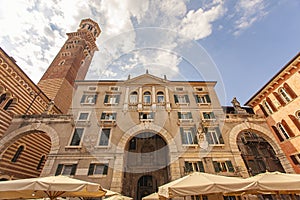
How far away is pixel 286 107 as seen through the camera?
15.6 meters

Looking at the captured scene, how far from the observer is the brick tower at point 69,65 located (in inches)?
1056

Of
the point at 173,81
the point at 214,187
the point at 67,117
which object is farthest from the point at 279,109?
Answer: the point at 67,117

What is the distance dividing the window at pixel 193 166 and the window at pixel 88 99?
1353 centimetres

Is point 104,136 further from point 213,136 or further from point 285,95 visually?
point 285,95

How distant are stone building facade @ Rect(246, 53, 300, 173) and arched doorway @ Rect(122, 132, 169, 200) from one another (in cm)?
1241

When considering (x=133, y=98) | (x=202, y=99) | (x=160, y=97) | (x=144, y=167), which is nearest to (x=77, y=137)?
(x=133, y=98)

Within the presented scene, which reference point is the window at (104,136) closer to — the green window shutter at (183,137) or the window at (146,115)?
the window at (146,115)

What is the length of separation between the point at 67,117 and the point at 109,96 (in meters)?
5.71

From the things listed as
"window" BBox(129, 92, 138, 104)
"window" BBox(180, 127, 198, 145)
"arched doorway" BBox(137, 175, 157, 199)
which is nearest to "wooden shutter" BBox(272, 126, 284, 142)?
"window" BBox(180, 127, 198, 145)

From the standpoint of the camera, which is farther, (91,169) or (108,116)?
(108,116)

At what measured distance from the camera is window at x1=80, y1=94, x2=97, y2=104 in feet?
65.1

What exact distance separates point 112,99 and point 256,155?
70.0ft

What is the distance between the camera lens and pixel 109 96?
20.6 m

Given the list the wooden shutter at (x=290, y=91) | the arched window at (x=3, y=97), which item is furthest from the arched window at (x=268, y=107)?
the arched window at (x=3, y=97)
